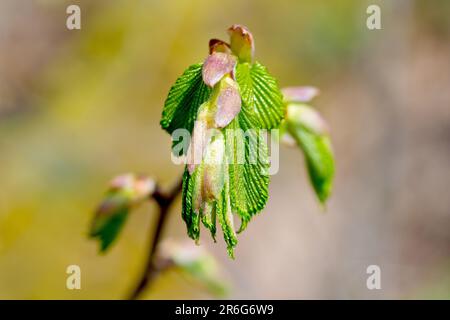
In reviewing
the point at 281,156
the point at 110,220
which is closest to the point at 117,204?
the point at 110,220

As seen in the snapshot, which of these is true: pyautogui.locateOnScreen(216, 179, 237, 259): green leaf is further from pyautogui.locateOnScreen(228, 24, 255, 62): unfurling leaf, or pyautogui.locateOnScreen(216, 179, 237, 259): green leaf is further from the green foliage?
pyautogui.locateOnScreen(228, 24, 255, 62): unfurling leaf

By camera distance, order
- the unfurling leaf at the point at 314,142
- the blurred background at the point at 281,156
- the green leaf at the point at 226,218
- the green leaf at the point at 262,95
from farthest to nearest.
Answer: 1. the blurred background at the point at 281,156
2. the unfurling leaf at the point at 314,142
3. the green leaf at the point at 262,95
4. the green leaf at the point at 226,218

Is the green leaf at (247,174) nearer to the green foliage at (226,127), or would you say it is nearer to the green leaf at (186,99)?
the green foliage at (226,127)

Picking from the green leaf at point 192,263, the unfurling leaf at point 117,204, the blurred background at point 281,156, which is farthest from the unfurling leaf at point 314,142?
the blurred background at point 281,156

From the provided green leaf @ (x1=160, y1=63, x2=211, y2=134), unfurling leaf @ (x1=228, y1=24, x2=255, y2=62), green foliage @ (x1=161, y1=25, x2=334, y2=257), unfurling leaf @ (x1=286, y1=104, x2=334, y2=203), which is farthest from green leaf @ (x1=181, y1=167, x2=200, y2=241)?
unfurling leaf @ (x1=286, y1=104, x2=334, y2=203)
